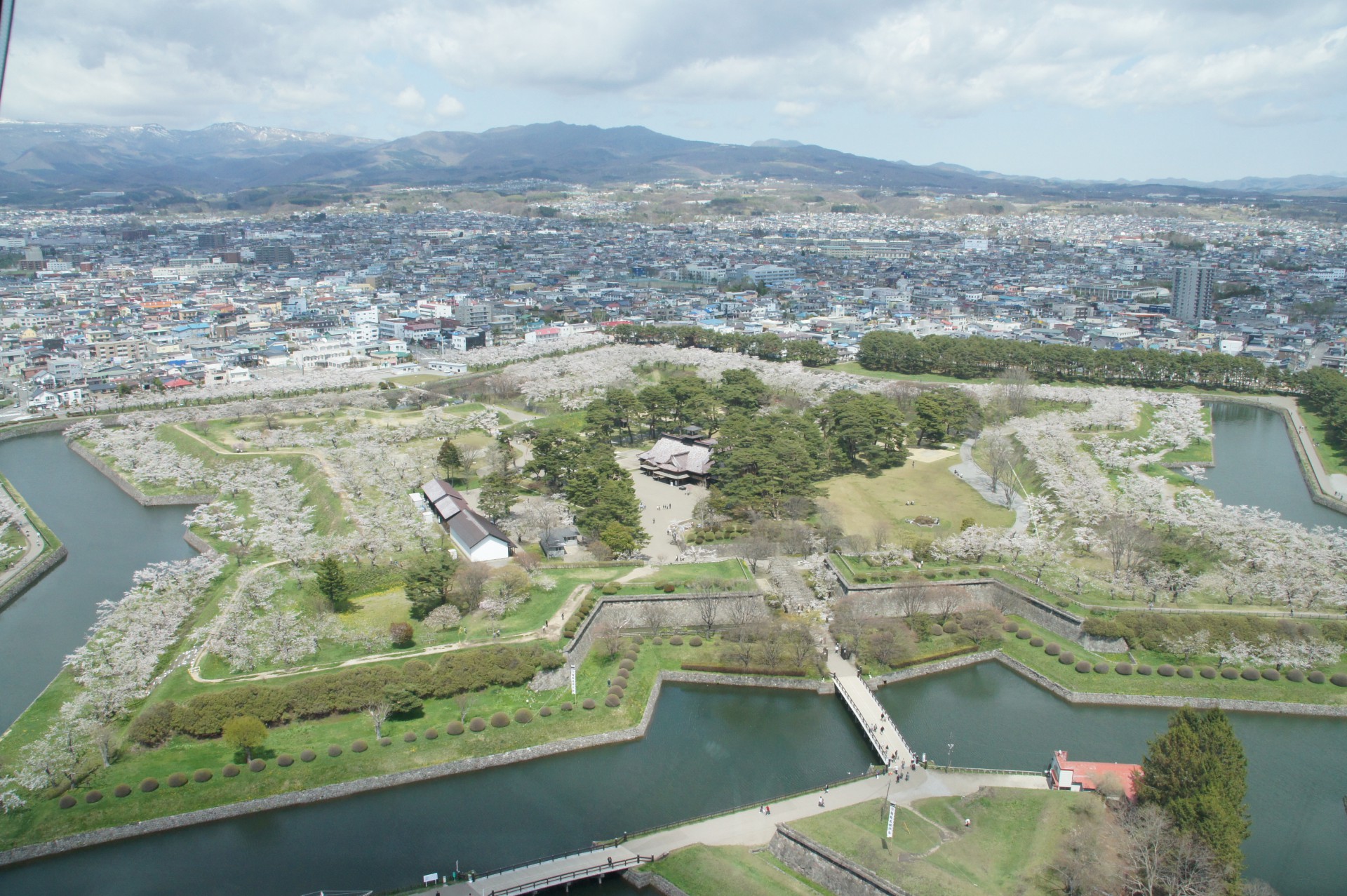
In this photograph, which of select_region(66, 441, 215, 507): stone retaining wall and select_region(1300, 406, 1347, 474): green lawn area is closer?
select_region(66, 441, 215, 507): stone retaining wall

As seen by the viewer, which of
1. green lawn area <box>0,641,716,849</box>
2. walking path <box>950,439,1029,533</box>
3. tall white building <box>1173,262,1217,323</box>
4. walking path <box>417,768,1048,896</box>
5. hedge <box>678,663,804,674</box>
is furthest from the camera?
tall white building <box>1173,262,1217,323</box>

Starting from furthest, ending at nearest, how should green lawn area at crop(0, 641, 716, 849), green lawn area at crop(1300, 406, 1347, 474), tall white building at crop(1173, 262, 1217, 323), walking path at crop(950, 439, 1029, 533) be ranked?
1. tall white building at crop(1173, 262, 1217, 323)
2. green lawn area at crop(1300, 406, 1347, 474)
3. walking path at crop(950, 439, 1029, 533)
4. green lawn area at crop(0, 641, 716, 849)

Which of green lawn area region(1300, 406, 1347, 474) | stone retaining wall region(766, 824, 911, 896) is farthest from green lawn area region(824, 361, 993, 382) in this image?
stone retaining wall region(766, 824, 911, 896)

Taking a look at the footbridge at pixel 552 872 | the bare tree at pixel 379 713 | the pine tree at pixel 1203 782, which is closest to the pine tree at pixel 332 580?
the bare tree at pixel 379 713

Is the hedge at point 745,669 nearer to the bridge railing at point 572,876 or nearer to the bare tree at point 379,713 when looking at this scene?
the bridge railing at point 572,876

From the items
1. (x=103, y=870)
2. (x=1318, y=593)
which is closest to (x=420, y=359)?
(x=103, y=870)

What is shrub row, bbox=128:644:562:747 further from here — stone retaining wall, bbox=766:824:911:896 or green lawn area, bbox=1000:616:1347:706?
green lawn area, bbox=1000:616:1347:706
